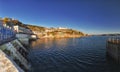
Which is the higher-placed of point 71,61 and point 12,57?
point 12,57

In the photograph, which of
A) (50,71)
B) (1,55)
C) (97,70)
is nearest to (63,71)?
(50,71)

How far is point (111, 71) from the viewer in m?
26.4

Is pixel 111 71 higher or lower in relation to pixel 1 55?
lower

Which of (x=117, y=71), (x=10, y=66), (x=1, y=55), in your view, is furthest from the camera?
(x=117, y=71)

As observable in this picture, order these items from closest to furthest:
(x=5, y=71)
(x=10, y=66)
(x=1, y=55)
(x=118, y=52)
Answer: (x=5, y=71)
(x=10, y=66)
(x=1, y=55)
(x=118, y=52)

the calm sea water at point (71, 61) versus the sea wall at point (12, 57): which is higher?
the sea wall at point (12, 57)

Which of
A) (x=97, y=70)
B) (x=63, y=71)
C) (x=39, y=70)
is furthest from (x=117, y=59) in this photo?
(x=39, y=70)

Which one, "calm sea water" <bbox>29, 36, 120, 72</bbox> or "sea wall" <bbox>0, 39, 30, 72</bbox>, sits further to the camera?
"calm sea water" <bbox>29, 36, 120, 72</bbox>

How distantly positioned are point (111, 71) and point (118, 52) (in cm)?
662

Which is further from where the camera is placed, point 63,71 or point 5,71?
point 63,71

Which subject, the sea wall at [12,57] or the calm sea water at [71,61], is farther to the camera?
the calm sea water at [71,61]

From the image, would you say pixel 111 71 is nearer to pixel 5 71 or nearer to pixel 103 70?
pixel 103 70

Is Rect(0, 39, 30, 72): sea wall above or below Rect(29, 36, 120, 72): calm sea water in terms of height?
above

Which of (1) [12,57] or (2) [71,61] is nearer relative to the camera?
(1) [12,57]
